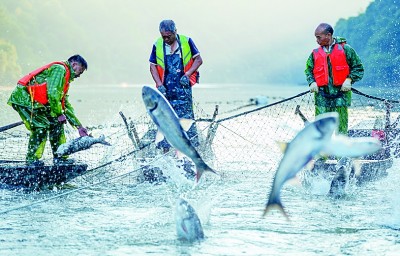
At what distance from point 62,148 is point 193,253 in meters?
3.92

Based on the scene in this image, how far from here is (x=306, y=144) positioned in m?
5.00

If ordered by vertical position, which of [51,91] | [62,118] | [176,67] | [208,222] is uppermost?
[176,67]

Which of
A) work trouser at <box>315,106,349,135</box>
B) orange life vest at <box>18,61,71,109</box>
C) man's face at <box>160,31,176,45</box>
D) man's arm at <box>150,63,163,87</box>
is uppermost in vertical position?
man's face at <box>160,31,176,45</box>

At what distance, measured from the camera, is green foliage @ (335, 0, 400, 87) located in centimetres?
7862

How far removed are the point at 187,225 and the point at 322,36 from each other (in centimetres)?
438

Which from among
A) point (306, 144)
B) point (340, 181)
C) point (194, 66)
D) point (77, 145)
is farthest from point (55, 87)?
point (306, 144)

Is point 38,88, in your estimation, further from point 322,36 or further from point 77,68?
point 322,36

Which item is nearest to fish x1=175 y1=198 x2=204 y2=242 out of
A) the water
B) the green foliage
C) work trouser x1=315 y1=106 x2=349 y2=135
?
the water

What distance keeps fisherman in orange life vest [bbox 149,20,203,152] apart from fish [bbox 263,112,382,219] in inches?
191

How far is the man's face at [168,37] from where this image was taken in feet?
31.3

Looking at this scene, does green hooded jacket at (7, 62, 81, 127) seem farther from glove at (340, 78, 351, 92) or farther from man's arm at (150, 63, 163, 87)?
glove at (340, 78, 351, 92)

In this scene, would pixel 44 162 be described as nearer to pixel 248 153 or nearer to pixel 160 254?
pixel 160 254

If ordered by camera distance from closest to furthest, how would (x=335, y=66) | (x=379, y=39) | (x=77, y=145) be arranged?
(x=77, y=145), (x=335, y=66), (x=379, y=39)

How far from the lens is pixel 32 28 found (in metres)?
172
